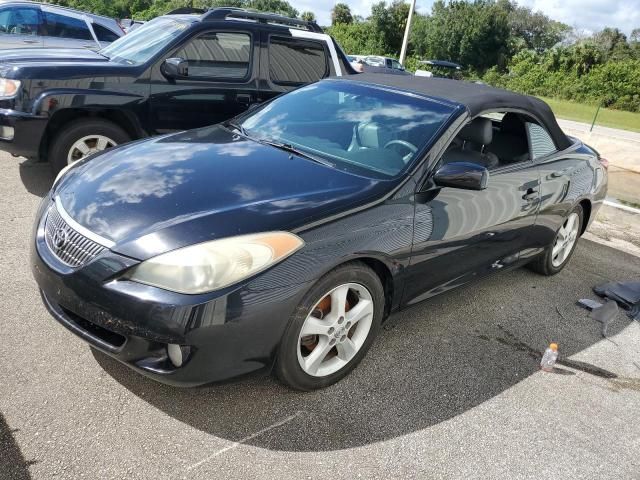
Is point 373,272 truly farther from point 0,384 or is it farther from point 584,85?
point 584,85

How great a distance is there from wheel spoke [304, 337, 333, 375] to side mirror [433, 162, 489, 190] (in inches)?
43.3

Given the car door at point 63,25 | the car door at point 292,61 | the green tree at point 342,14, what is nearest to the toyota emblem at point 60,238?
the car door at point 292,61

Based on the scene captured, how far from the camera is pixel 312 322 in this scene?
2551 mm

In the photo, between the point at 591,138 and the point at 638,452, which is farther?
the point at 591,138

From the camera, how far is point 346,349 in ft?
9.16

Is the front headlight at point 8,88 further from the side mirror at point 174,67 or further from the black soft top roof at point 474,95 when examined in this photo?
the black soft top roof at point 474,95

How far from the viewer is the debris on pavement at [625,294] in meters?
4.36

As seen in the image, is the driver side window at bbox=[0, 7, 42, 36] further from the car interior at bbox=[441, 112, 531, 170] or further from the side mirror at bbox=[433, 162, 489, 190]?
the side mirror at bbox=[433, 162, 489, 190]

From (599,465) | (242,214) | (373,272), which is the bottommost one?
(599,465)

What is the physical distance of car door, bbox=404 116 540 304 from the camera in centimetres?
299

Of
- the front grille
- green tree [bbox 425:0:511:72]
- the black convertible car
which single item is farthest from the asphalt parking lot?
green tree [bbox 425:0:511:72]

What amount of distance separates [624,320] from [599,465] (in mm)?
1982

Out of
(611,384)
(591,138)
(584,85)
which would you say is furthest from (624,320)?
(584,85)

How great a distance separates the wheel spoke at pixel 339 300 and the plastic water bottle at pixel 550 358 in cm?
146
